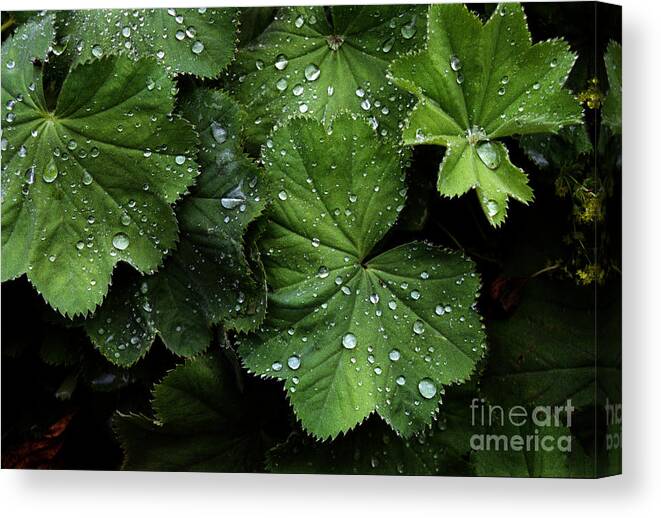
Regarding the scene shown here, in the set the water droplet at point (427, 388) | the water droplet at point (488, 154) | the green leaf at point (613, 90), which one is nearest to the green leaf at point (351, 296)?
the water droplet at point (427, 388)

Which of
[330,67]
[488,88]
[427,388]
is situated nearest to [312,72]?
[330,67]

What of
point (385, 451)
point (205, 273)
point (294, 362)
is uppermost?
point (205, 273)

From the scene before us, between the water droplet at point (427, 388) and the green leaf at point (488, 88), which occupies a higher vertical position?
the green leaf at point (488, 88)

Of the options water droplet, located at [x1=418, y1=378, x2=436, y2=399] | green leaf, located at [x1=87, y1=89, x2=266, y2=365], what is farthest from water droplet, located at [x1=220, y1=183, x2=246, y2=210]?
water droplet, located at [x1=418, y1=378, x2=436, y2=399]

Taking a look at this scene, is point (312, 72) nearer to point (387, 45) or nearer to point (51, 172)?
point (387, 45)

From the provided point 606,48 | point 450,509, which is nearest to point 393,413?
point 450,509

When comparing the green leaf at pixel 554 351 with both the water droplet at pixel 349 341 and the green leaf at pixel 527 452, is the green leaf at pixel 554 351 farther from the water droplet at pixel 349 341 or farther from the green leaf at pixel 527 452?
the water droplet at pixel 349 341

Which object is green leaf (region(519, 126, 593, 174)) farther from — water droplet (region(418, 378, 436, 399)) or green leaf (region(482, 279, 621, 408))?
water droplet (region(418, 378, 436, 399))
